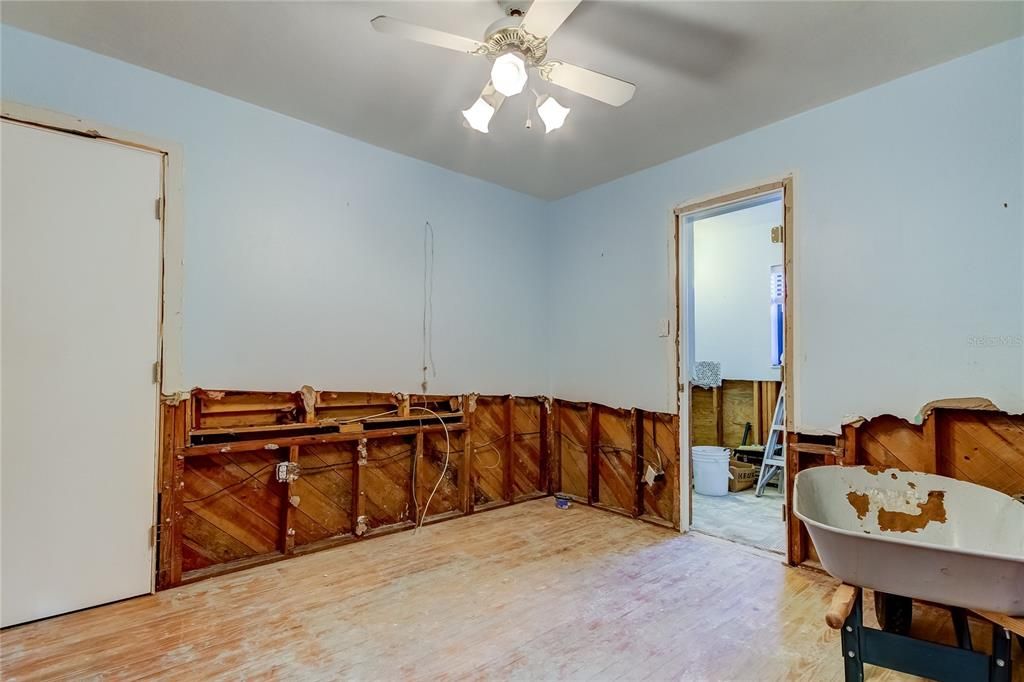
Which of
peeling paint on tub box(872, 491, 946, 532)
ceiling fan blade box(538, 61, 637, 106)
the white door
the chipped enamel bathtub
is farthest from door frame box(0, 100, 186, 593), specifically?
peeling paint on tub box(872, 491, 946, 532)

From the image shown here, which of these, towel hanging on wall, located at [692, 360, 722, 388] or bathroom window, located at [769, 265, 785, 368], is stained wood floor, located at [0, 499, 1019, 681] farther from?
bathroom window, located at [769, 265, 785, 368]

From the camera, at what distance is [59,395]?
92.4 inches

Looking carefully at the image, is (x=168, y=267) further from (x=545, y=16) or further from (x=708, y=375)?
(x=708, y=375)

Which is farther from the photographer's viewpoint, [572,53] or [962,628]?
[572,53]

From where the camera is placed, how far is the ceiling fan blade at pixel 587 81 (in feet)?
6.65

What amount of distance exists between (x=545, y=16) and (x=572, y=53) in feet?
2.41

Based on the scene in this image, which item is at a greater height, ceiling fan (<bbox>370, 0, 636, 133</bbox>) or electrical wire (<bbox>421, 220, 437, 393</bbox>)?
ceiling fan (<bbox>370, 0, 636, 133</bbox>)

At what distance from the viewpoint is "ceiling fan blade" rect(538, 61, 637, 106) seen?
2.03 m

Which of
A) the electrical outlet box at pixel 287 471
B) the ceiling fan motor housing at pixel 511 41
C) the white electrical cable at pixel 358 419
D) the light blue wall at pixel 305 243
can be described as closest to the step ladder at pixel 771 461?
the light blue wall at pixel 305 243

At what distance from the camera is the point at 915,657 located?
1478 mm

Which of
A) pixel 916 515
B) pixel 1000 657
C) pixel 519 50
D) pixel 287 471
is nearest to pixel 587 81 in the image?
pixel 519 50

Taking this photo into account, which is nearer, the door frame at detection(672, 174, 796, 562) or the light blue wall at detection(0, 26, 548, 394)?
the light blue wall at detection(0, 26, 548, 394)

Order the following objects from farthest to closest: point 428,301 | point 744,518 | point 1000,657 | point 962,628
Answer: point 744,518 < point 428,301 < point 962,628 < point 1000,657

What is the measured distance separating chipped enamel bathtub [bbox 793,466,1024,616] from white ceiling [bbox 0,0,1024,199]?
78.9 inches
